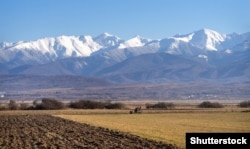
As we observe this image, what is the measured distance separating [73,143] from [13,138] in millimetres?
7260

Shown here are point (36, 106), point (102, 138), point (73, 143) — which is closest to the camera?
point (73, 143)

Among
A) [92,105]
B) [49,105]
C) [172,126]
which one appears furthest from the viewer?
[92,105]

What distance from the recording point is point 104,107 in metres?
145

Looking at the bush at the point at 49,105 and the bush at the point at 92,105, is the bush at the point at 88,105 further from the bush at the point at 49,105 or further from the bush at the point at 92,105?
the bush at the point at 49,105

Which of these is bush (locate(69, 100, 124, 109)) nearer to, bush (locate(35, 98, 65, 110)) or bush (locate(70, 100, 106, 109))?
bush (locate(70, 100, 106, 109))

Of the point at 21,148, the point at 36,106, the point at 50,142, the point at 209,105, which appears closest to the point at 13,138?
the point at 50,142

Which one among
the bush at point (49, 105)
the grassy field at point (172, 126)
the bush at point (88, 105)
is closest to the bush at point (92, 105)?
the bush at point (88, 105)

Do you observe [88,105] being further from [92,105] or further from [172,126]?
[172,126]

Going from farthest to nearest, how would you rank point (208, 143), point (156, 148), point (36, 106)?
1. point (36, 106)
2. point (156, 148)
3. point (208, 143)

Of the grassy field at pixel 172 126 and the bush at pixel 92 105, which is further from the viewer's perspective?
the bush at pixel 92 105

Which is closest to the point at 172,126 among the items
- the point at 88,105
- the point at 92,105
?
the point at 92,105

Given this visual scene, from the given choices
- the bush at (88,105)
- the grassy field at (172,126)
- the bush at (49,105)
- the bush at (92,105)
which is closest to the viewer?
the grassy field at (172,126)

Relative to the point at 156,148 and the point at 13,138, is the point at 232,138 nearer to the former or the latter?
the point at 156,148

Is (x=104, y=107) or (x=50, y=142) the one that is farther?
(x=104, y=107)
